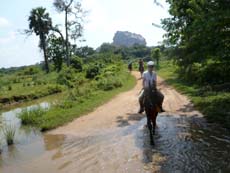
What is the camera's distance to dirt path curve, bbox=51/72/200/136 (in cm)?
1270

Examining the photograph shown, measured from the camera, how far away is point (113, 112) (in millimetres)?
15109

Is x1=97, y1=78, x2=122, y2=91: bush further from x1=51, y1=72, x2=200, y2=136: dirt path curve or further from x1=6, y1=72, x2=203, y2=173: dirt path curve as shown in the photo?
x1=6, y1=72, x2=203, y2=173: dirt path curve

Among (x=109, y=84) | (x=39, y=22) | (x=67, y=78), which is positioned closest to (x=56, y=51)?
(x=39, y=22)

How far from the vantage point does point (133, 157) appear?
852cm

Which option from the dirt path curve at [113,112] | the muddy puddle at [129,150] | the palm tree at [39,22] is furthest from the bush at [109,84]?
the palm tree at [39,22]

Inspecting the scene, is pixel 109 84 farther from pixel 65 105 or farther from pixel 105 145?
pixel 105 145

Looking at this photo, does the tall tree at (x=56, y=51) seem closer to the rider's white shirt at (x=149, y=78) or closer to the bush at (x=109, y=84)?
the bush at (x=109, y=84)

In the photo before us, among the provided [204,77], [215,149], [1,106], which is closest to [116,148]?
[215,149]

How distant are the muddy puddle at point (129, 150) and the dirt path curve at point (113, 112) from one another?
0.62 meters

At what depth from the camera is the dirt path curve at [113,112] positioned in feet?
41.7

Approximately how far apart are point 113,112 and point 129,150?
600 centimetres

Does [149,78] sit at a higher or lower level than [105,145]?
higher

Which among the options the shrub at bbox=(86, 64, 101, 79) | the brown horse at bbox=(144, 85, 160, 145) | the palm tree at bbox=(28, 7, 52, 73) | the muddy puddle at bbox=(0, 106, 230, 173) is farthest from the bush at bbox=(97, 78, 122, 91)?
the palm tree at bbox=(28, 7, 52, 73)

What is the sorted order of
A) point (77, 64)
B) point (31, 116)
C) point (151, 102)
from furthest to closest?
point (77, 64), point (31, 116), point (151, 102)
